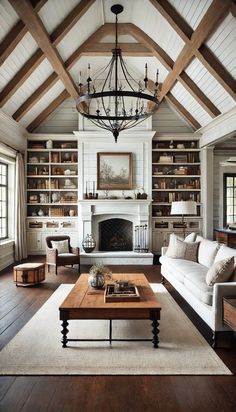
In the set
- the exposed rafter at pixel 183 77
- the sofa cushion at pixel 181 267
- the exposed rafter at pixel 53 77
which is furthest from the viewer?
the exposed rafter at pixel 53 77

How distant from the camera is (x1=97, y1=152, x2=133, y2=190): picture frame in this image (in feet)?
27.0

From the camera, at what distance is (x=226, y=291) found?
318cm

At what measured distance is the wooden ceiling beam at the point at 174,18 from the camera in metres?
5.09

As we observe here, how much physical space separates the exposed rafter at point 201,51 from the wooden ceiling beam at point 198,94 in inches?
39.6

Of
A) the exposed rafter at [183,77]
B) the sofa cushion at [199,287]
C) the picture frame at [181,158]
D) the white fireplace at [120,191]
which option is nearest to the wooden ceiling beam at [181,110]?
the picture frame at [181,158]

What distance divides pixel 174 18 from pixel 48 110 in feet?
13.9

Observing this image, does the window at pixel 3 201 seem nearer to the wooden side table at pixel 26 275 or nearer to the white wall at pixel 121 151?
the white wall at pixel 121 151

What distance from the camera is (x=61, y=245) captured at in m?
6.85

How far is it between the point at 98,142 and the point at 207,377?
6.57m

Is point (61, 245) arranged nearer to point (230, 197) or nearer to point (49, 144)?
point (49, 144)

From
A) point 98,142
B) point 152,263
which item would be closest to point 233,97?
point 98,142

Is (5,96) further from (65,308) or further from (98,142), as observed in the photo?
(65,308)

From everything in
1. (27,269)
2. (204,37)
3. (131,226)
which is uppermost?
(204,37)

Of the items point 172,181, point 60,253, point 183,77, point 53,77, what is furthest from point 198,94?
point 60,253
